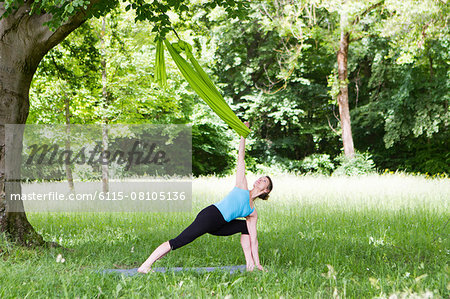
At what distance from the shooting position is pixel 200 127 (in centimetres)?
2583

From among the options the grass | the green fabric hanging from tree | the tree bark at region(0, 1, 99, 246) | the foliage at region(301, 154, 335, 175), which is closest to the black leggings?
the grass

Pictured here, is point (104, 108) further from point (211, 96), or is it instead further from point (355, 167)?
point (355, 167)

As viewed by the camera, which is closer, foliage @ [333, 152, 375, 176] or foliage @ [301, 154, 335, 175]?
foliage @ [333, 152, 375, 176]

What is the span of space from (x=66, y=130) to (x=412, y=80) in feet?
61.3

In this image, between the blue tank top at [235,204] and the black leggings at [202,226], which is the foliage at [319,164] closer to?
the blue tank top at [235,204]

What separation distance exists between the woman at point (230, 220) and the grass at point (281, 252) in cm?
29

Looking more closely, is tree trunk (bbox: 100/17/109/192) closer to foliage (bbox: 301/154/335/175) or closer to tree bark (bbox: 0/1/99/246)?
tree bark (bbox: 0/1/99/246)

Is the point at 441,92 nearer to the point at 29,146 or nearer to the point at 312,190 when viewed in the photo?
the point at 312,190

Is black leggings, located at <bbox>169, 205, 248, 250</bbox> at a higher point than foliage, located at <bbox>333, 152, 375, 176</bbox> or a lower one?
lower

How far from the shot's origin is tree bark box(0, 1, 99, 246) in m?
5.77

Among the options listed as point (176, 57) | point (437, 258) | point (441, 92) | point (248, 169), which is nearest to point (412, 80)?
point (441, 92)

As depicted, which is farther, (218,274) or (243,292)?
(218,274)

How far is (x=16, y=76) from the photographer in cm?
587

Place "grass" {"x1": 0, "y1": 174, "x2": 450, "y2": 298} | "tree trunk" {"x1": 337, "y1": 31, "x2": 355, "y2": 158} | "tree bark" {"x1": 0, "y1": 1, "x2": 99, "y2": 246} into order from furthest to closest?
"tree trunk" {"x1": 337, "y1": 31, "x2": 355, "y2": 158}
"tree bark" {"x1": 0, "y1": 1, "x2": 99, "y2": 246}
"grass" {"x1": 0, "y1": 174, "x2": 450, "y2": 298}
